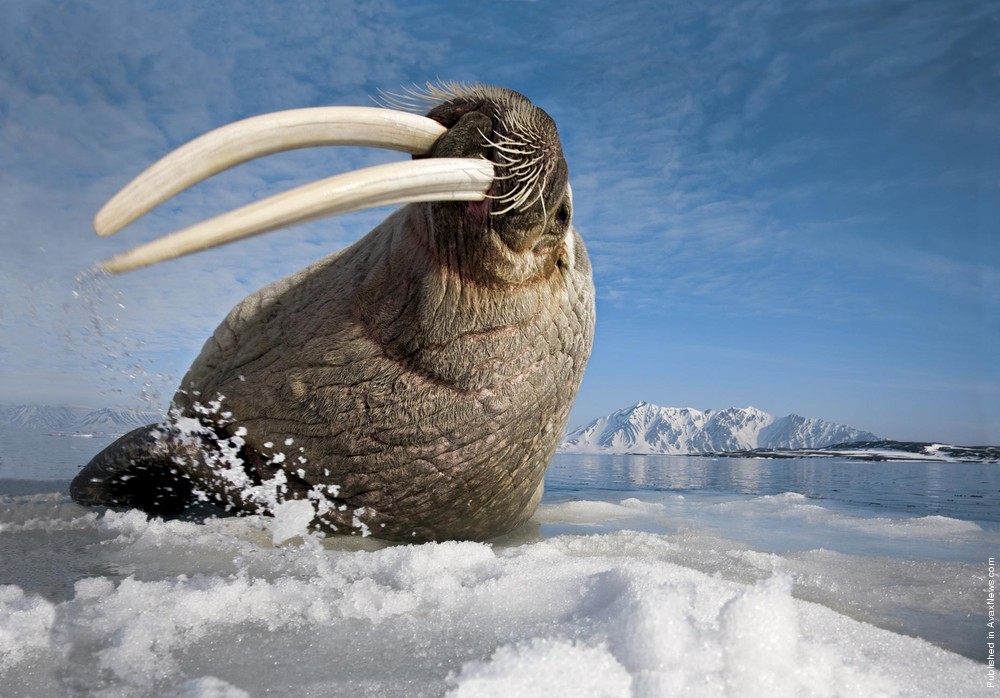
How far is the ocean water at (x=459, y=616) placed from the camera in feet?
5.68

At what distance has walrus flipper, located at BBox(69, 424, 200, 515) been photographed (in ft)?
13.9

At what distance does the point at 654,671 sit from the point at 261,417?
9.58ft

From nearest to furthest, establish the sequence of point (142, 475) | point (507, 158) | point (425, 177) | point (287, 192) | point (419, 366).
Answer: point (287, 192) < point (425, 177) < point (507, 158) < point (419, 366) < point (142, 475)

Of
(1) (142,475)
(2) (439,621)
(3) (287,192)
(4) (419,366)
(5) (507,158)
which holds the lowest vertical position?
(2) (439,621)

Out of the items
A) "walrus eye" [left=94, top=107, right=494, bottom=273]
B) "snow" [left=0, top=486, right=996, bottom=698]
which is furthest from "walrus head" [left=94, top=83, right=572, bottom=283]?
"snow" [left=0, top=486, right=996, bottom=698]

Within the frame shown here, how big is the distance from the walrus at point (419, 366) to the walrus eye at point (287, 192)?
27 mm

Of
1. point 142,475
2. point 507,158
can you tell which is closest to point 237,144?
point 507,158

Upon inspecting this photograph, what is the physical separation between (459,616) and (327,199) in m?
1.45

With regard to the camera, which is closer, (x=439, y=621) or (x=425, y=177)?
(x=439, y=621)

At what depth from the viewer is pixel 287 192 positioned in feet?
6.90

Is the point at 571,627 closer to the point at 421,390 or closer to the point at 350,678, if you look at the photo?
the point at 350,678

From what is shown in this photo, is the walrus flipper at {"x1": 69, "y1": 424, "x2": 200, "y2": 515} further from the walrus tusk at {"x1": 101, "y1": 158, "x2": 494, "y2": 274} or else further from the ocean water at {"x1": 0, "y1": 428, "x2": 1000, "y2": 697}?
the walrus tusk at {"x1": 101, "y1": 158, "x2": 494, "y2": 274}

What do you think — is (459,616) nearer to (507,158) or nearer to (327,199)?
(327,199)

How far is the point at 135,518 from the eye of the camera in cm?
382
